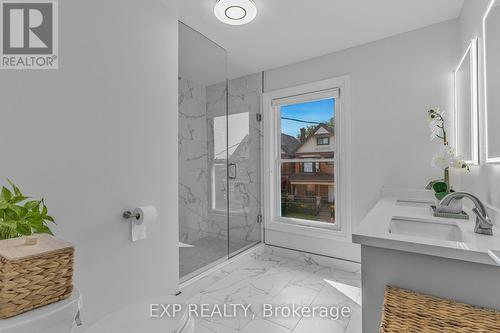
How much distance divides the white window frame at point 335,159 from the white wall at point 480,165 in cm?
99

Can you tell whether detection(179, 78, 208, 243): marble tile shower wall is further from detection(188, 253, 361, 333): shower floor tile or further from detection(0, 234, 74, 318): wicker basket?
detection(0, 234, 74, 318): wicker basket

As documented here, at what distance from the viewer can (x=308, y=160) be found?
2.96 m

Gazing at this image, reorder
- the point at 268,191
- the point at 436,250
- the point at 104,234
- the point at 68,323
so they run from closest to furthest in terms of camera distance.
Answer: the point at 68,323
the point at 436,250
the point at 104,234
the point at 268,191

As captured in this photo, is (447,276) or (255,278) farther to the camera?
(255,278)

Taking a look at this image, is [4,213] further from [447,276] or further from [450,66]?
[450,66]

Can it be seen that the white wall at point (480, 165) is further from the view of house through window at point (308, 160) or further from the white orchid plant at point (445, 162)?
the view of house through window at point (308, 160)

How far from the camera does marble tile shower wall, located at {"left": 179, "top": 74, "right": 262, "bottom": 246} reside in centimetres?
248

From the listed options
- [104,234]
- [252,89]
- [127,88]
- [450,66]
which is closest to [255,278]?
[104,234]

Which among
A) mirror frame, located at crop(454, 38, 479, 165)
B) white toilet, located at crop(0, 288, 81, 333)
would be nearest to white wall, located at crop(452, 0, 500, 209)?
mirror frame, located at crop(454, 38, 479, 165)

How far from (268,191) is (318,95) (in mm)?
1312

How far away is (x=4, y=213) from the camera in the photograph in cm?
74

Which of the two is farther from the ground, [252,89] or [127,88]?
[252,89]

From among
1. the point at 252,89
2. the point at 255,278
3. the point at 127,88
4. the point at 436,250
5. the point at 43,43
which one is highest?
the point at 252,89

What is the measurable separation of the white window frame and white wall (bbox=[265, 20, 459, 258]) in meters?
0.08
